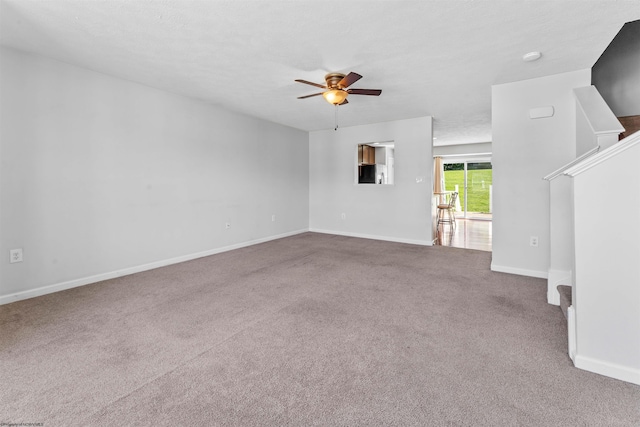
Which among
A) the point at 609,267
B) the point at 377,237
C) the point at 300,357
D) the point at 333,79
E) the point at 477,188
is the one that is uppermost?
the point at 333,79

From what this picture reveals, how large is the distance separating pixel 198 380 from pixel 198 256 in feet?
10.0

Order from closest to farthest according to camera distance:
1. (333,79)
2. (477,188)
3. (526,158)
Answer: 1. (333,79)
2. (526,158)
3. (477,188)

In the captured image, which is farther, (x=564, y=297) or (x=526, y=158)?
(x=526, y=158)

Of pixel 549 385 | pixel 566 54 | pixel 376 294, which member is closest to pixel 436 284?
pixel 376 294

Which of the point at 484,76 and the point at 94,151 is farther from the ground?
the point at 484,76

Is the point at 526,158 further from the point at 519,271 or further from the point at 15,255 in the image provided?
the point at 15,255

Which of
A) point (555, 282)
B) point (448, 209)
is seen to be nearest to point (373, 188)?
point (448, 209)

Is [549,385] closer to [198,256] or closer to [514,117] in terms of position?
[514,117]

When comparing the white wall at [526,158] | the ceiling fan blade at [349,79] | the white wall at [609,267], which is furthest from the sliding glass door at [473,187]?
the white wall at [609,267]

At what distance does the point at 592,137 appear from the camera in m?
2.59

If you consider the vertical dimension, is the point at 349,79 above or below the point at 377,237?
above

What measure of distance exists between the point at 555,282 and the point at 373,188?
3649mm

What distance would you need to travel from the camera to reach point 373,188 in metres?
Result: 5.90

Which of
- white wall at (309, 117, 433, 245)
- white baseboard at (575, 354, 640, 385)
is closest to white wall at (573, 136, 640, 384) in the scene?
white baseboard at (575, 354, 640, 385)
